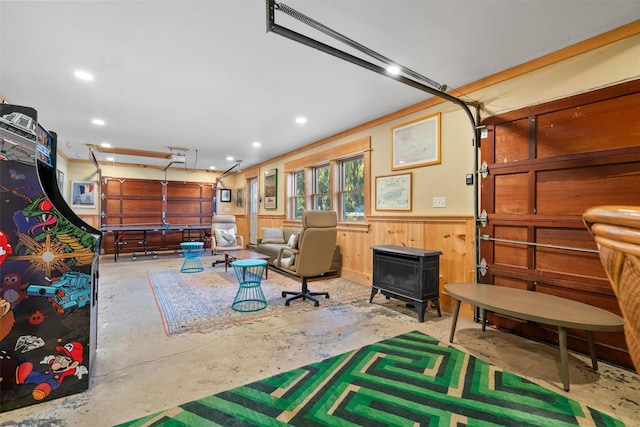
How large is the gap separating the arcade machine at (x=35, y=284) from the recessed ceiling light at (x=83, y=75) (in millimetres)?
1450

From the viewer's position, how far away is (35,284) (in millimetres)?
1712

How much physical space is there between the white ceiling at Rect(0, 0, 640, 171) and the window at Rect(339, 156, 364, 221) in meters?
0.98

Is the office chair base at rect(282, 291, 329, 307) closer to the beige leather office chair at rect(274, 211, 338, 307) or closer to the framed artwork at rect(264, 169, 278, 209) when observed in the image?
the beige leather office chair at rect(274, 211, 338, 307)

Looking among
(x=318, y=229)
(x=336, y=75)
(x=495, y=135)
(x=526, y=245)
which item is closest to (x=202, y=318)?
(x=318, y=229)

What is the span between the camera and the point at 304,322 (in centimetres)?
300

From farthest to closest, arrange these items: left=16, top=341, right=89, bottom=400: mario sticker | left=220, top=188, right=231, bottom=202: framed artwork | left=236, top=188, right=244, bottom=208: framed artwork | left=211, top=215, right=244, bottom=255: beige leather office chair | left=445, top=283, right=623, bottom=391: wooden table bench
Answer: left=220, top=188, right=231, bottom=202: framed artwork → left=236, top=188, right=244, bottom=208: framed artwork → left=211, top=215, right=244, bottom=255: beige leather office chair → left=445, top=283, right=623, bottom=391: wooden table bench → left=16, top=341, right=89, bottom=400: mario sticker

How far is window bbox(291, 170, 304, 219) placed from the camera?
21.6 ft

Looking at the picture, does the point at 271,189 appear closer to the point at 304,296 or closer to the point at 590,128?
the point at 304,296

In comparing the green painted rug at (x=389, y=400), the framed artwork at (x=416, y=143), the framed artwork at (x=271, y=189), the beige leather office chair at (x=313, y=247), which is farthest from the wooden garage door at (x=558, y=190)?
the framed artwork at (x=271, y=189)

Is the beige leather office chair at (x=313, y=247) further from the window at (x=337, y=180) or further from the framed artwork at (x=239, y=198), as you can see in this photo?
the framed artwork at (x=239, y=198)

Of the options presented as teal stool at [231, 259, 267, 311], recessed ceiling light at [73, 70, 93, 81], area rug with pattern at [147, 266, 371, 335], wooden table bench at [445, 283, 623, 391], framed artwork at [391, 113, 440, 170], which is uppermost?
recessed ceiling light at [73, 70, 93, 81]

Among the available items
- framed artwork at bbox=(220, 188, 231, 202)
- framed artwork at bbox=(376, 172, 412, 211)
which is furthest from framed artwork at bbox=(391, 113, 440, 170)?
framed artwork at bbox=(220, 188, 231, 202)

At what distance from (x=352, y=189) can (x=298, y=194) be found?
190cm

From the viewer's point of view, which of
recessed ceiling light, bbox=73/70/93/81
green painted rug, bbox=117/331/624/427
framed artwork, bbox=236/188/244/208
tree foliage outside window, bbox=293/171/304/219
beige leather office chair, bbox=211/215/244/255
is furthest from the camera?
framed artwork, bbox=236/188/244/208
